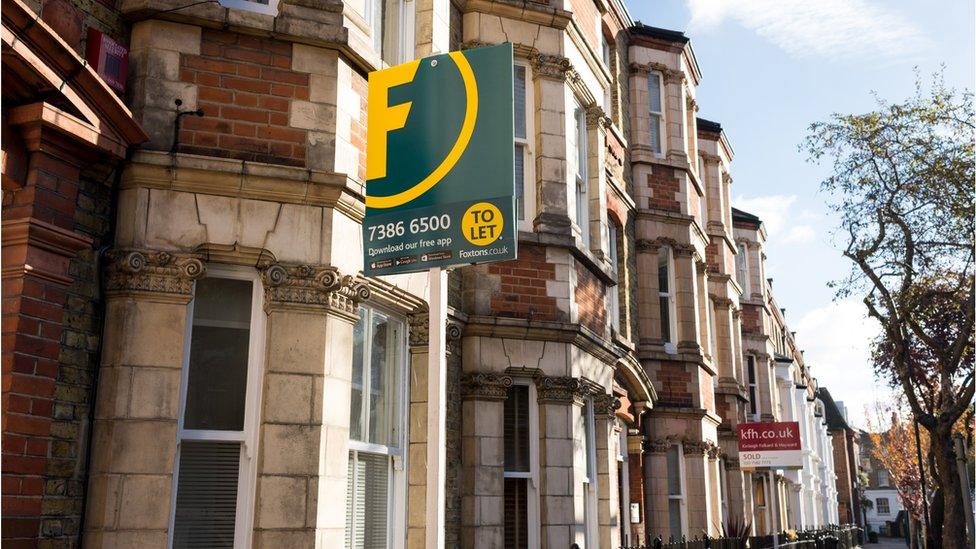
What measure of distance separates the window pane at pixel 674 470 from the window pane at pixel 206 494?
476 inches

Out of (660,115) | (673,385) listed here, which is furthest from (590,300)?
(660,115)

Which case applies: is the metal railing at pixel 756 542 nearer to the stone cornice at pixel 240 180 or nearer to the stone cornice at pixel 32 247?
the stone cornice at pixel 240 180

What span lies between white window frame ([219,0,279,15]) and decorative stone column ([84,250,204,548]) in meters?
2.29

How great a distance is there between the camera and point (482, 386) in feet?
32.9

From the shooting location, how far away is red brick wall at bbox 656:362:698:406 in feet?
57.2

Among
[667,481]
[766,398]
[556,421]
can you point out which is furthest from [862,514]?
[556,421]

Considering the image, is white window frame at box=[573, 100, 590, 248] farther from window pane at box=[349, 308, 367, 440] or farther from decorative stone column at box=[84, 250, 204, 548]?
decorative stone column at box=[84, 250, 204, 548]

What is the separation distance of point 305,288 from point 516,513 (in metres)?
4.46

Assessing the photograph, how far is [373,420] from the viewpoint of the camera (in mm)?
8125

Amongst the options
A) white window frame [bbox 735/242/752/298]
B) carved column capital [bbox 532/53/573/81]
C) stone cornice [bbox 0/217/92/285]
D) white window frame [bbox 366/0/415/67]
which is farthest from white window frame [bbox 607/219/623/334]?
white window frame [bbox 735/242/752/298]

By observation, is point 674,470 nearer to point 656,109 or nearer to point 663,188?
point 663,188

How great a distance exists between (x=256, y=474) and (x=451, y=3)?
6753 mm

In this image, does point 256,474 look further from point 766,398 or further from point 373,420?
point 766,398

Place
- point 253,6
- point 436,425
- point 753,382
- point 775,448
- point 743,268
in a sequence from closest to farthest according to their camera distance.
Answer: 1. point 436,425
2. point 253,6
3. point 775,448
4. point 753,382
5. point 743,268
